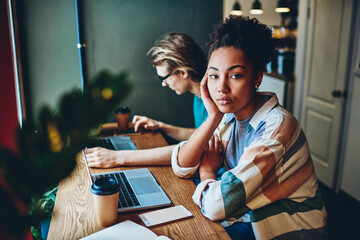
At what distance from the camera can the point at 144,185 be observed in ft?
4.38

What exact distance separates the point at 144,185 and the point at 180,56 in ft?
2.97

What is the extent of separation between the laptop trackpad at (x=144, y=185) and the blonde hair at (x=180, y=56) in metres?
0.80

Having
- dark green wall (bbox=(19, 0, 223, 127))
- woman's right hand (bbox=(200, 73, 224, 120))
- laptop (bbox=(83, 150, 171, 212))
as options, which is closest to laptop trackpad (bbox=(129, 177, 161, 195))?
laptop (bbox=(83, 150, 171, 212))

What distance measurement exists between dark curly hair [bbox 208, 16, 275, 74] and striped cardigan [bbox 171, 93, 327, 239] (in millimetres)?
225

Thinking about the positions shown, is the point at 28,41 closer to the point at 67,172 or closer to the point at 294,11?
the point at 67,172

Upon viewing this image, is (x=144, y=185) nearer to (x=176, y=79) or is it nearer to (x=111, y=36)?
(x=176, y=79)

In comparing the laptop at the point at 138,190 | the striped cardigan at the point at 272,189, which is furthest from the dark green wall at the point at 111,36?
the striped cardigan at the point at 272,189

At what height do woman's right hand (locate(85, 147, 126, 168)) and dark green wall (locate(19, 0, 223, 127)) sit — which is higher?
dark green wall (locate(19, 0, 223, 127))

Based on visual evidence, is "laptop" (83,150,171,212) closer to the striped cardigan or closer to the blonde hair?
the striped cardigan

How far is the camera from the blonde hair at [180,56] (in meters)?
1.95

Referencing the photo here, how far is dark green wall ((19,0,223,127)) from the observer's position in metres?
2.39

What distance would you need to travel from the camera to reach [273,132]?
1.18 metres

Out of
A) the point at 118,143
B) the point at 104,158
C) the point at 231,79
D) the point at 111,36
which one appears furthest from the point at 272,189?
the point at 111,36

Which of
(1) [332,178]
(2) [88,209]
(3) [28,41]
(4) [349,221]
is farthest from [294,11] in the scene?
(2) [88,209]
